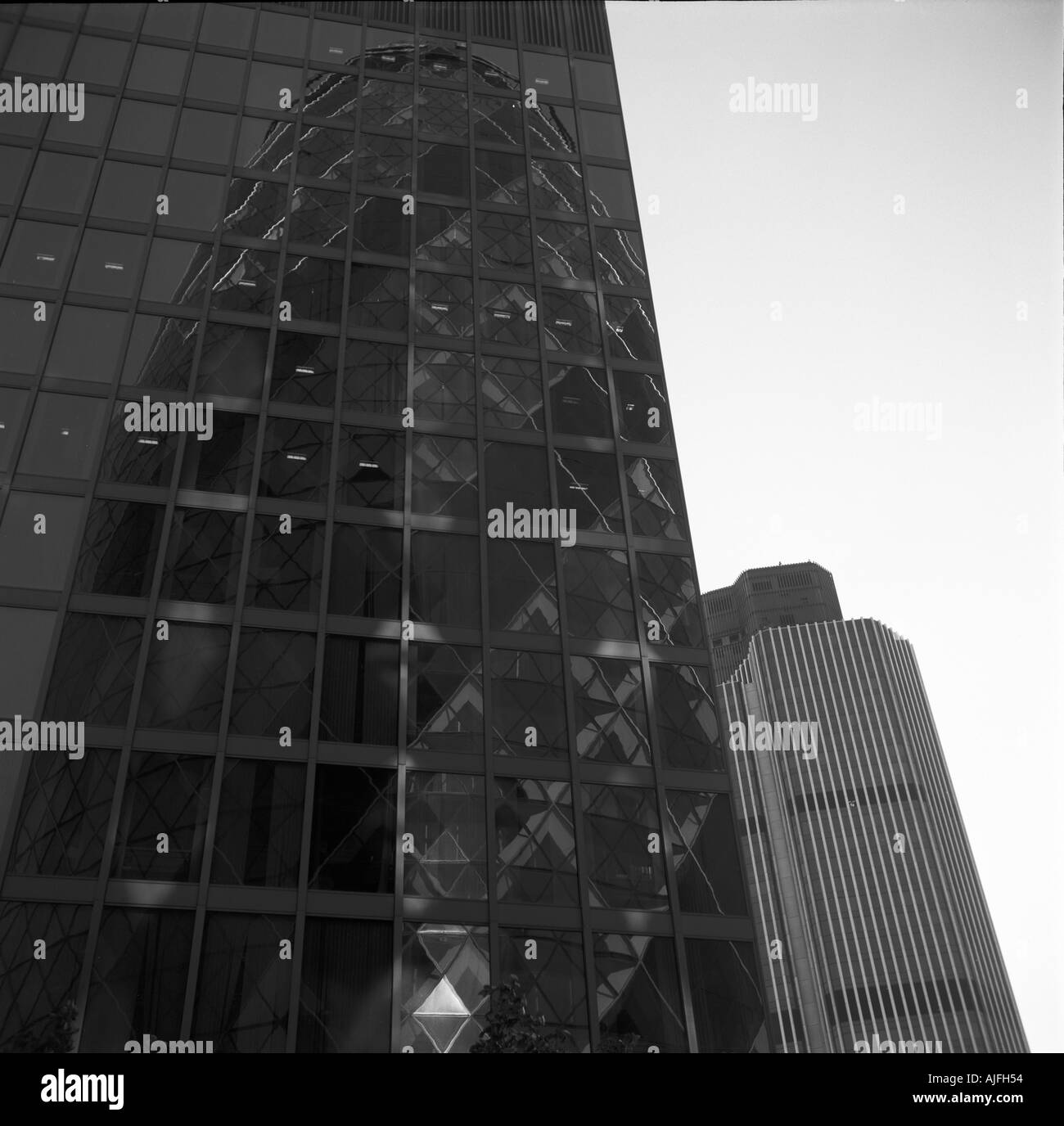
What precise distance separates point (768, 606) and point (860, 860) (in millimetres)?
51942

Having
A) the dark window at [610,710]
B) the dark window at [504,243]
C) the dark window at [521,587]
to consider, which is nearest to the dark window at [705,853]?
the dark window at [610,710]

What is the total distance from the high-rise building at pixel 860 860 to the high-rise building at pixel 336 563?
84.5 meters

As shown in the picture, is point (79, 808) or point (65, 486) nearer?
point (79, 808)

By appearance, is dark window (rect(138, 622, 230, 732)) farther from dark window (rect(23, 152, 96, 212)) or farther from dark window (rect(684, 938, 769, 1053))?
dark window (rect(23, 152, 96, 212))

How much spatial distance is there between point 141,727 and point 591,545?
14.5 metres

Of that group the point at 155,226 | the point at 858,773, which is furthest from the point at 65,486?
the point at 858,773

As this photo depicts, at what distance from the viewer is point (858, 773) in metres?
139

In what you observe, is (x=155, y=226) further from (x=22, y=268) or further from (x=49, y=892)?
(x=49, y=892)

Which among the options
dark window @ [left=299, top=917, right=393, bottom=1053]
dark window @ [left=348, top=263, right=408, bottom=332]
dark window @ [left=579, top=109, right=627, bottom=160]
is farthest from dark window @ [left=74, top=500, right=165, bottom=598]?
dark window @ [left=579, top=109, right=627, bottom=160]

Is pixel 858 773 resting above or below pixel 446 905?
above

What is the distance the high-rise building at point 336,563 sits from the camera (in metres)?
26.2

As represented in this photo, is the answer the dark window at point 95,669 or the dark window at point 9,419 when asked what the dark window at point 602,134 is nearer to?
the dark window at point 9,419

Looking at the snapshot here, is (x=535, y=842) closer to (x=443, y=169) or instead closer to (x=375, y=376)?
(x=375, y=376)
